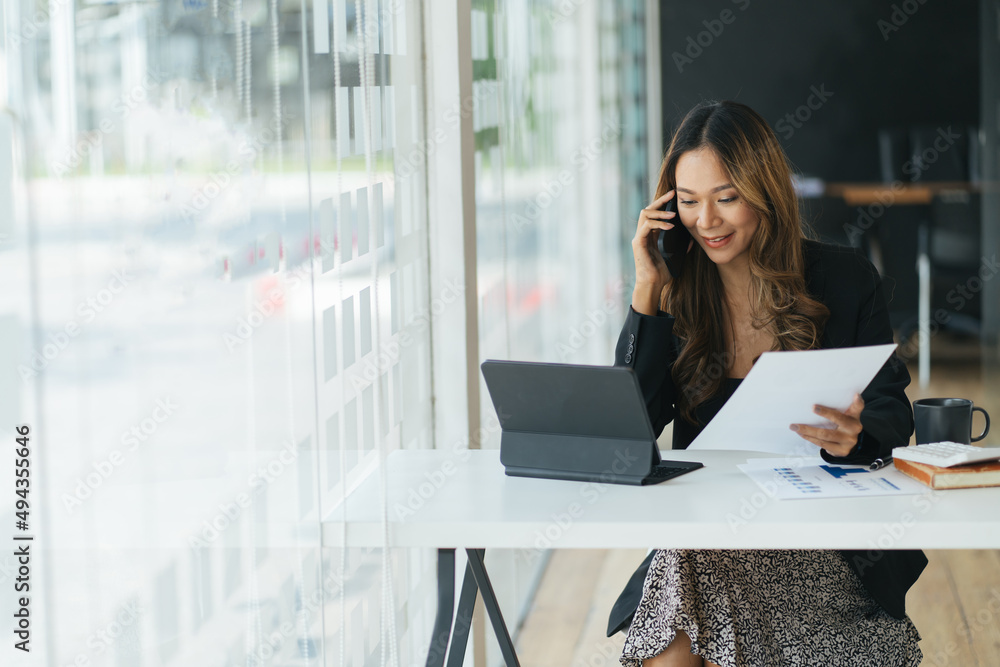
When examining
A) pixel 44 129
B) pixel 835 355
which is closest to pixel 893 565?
pixel 835 355

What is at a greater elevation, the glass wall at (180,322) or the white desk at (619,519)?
the glass wall at (180,322)

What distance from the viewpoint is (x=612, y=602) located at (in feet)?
9.66

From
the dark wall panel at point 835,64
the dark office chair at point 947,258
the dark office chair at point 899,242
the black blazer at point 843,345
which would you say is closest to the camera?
the black blazer at point 843,345

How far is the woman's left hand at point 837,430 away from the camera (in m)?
1.40

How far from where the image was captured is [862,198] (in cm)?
632

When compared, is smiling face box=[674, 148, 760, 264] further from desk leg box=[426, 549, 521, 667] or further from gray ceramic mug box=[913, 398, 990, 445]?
desk leg box=[426, 549, 521, 667]

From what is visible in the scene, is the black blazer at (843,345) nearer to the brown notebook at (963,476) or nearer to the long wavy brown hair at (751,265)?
the long wavy brown hair at (751,265)

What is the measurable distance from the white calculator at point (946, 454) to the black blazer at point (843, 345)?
120 mm

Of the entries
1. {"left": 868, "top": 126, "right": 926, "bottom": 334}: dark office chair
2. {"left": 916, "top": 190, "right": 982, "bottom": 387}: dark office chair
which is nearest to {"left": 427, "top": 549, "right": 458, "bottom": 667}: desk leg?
{"left": 916, "top": 190, "right": 982, "bottom": 387}: dark office chair

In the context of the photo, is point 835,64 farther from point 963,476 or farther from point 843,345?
point 963,476

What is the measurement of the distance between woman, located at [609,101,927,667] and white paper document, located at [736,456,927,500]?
0.04 m

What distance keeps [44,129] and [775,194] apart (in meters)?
1.24

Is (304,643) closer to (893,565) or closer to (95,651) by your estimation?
(95,651)

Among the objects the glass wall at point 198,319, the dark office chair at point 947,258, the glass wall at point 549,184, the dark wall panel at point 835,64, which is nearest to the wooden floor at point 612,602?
the glass wall at point 549,184
